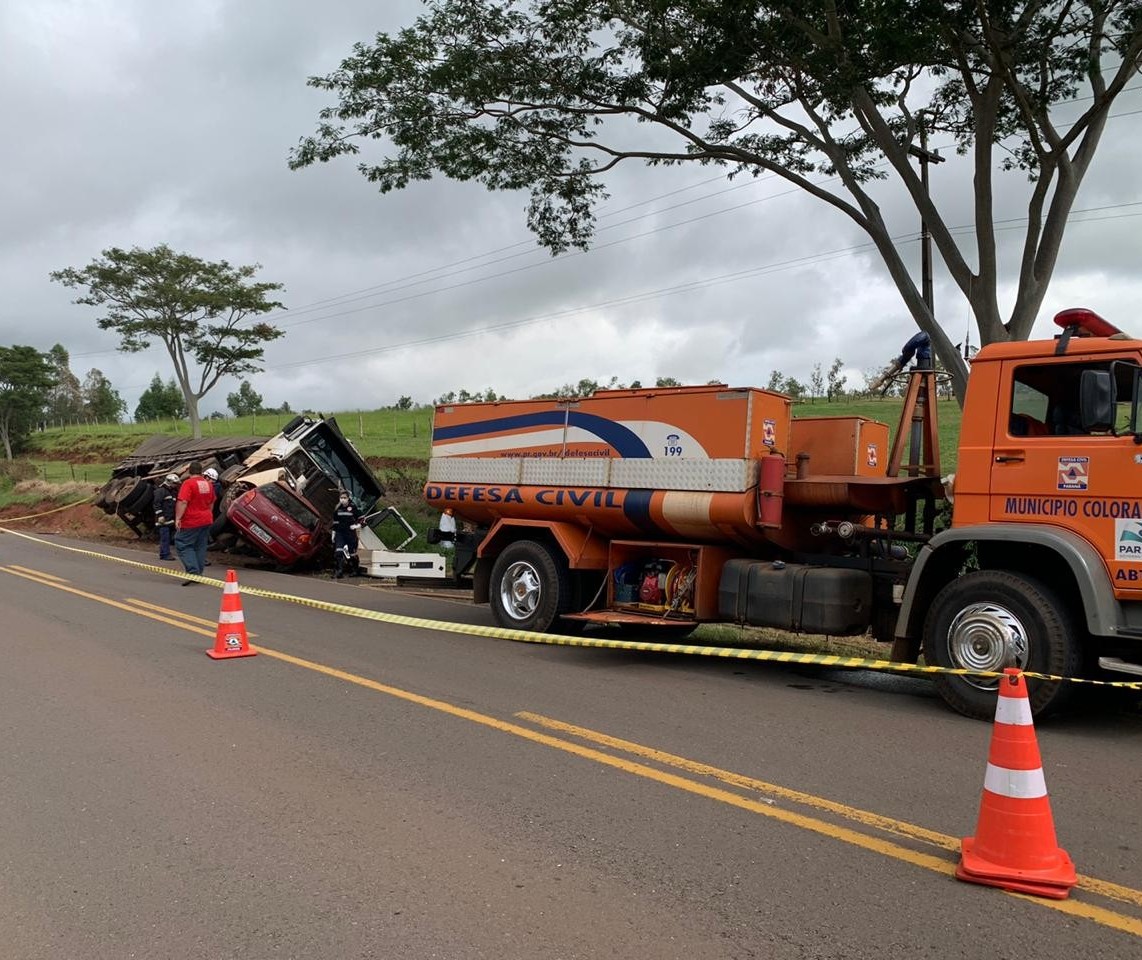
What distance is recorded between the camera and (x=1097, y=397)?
5.67 m

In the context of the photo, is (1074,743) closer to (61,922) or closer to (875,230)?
(61,922)

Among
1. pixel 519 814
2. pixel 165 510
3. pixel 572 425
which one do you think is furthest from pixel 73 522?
pixel 519 814

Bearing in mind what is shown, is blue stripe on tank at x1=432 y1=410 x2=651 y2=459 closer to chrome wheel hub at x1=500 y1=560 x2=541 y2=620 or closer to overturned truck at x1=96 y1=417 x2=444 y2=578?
chrome wheel hub at x1=500 y1=560 x2=541 y2=620

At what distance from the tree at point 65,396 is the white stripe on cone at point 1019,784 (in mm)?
100005

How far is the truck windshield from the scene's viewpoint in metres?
16.7

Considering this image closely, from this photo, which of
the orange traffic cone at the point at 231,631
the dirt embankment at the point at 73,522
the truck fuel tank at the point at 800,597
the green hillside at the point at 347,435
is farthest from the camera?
the green hillside at the point at 347,435

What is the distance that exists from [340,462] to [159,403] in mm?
94743

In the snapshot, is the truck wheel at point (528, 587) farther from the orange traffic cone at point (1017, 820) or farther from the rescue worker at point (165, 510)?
the rescue worker at point (165, 510)

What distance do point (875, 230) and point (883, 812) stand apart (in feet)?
32.5

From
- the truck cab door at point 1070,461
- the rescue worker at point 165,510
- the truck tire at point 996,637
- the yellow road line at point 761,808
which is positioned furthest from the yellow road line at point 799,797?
the rescue worker at point 165,510

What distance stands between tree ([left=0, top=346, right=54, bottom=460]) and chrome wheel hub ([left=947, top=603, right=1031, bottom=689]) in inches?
2405

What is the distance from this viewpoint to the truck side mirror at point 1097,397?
5625 mm

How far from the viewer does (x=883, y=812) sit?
14.4 ft

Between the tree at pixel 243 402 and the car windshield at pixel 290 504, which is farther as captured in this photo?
the tree at pixel 243 402
